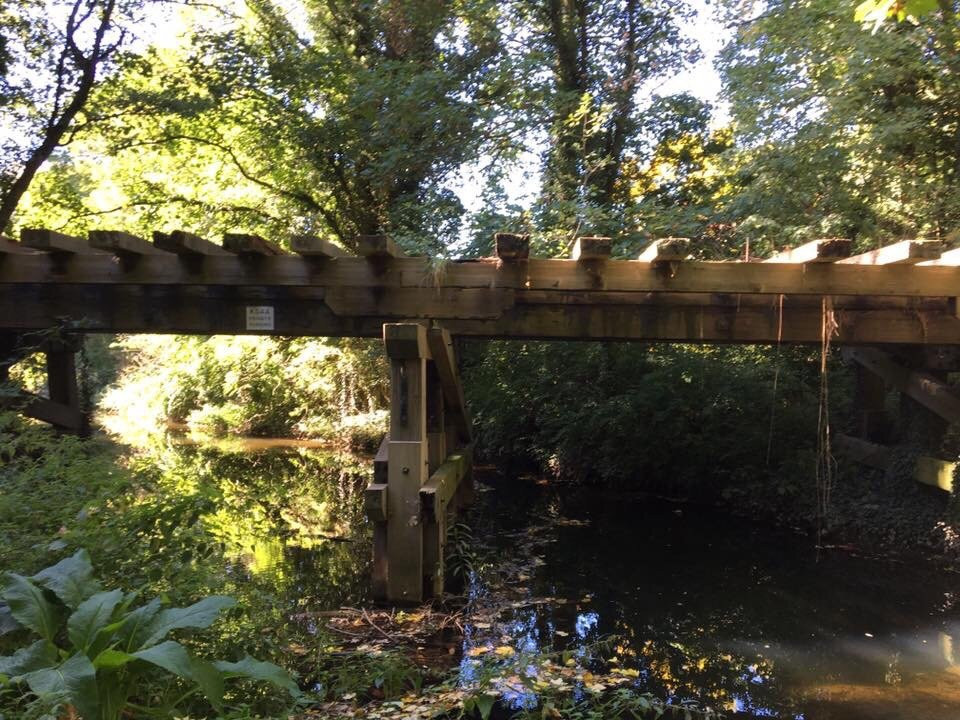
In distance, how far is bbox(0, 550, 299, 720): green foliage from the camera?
2.50 meters

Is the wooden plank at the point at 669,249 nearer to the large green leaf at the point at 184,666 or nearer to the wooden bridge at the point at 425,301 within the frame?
the wooden bridge at the point at 425,301

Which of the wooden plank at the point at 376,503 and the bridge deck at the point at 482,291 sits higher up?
the bridge deck at the point at 482,291

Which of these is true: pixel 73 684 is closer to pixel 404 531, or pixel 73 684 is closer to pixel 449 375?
pixel 404 531

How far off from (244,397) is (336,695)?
1542cm

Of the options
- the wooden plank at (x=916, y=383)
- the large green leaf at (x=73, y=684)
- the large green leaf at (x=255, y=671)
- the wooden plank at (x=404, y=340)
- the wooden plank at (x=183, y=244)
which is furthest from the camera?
the wooden plank at (x=916, y=383)

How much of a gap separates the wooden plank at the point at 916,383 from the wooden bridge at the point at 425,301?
1353 mm

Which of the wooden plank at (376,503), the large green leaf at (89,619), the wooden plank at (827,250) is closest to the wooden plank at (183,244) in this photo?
the wooden plank at (376,503)

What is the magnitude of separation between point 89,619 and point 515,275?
14.6 ft

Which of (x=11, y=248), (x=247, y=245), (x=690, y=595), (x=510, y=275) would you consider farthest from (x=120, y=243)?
(x=690, y=595)

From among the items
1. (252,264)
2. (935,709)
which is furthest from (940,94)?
(252,264)

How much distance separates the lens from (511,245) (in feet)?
19.6

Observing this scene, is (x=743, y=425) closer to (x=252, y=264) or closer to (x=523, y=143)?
(x=523, y=143)

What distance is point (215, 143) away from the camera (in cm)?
1366

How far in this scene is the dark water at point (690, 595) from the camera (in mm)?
5164
